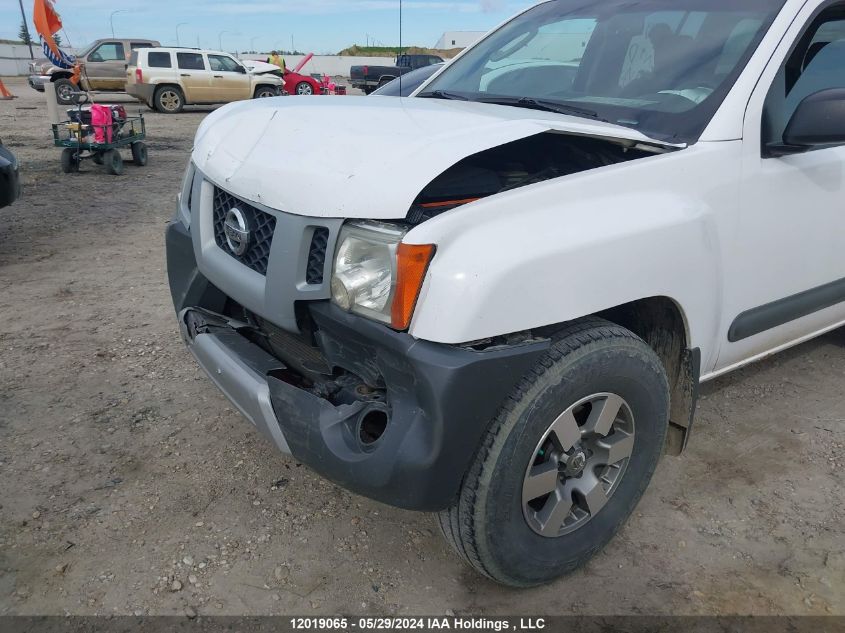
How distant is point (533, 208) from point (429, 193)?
445mm

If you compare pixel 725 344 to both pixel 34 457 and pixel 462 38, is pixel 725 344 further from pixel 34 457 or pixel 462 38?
pixel 462 38

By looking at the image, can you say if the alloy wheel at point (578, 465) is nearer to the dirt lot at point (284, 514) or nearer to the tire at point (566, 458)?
the tire at point (566, 458)

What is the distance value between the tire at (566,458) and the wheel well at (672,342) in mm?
191

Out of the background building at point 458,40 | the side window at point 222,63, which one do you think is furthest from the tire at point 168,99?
the background building at point 458,40

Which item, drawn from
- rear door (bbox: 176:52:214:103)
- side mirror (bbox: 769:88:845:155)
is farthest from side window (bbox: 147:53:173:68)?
side mirror (bbox: 769:88:845:155)

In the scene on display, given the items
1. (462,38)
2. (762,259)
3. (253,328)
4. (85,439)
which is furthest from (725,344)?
(462,38)

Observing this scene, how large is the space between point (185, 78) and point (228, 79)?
1.13 m

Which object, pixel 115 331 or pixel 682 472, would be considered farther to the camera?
pixel 115 331

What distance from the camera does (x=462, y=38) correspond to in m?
5.38

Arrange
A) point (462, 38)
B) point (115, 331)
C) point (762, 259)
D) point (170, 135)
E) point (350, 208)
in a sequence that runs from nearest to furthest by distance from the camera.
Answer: point (350, 208)
point (762, 259)
point (115, 331)
point (462, 38)
point (170, 135)

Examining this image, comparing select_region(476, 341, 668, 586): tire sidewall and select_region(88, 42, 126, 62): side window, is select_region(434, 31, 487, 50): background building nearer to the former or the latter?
select_region(476, 341, 668, 586): tire sidewall

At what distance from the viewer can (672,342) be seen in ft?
7.55

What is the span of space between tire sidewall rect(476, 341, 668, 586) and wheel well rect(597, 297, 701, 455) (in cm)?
19

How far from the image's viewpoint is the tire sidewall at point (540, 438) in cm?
182
